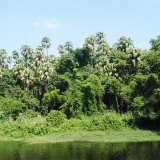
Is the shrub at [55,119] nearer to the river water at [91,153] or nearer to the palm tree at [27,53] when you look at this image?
the river water at [91,153]

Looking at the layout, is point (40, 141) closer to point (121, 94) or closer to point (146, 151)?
point (146, 151)

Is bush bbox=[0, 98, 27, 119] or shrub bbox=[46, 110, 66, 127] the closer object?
shrub bbox=[46, 110, 66, 127]

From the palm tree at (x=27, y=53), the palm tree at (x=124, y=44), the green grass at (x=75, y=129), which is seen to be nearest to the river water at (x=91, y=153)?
the green grass at (x=75, y=129)

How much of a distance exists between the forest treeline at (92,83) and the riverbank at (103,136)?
4.29 m

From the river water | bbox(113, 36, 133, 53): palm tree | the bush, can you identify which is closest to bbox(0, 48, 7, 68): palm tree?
the bush

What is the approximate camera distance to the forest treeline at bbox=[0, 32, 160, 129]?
37.7 m

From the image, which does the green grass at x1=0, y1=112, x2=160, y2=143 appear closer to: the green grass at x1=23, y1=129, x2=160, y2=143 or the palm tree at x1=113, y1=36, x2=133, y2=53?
the green grass at x1=23, y1=129, x2=160, y2=143

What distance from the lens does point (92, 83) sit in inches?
1784

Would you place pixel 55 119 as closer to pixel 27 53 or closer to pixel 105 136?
pixel 105 136

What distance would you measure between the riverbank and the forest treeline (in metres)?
4.29

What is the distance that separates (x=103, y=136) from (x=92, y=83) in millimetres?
13427

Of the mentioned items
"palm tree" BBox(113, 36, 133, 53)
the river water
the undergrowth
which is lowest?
the river water

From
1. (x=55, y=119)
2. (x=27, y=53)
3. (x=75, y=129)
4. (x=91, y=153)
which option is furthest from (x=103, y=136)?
(x=27, y=53)

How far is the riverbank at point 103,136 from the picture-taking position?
30795 mm
